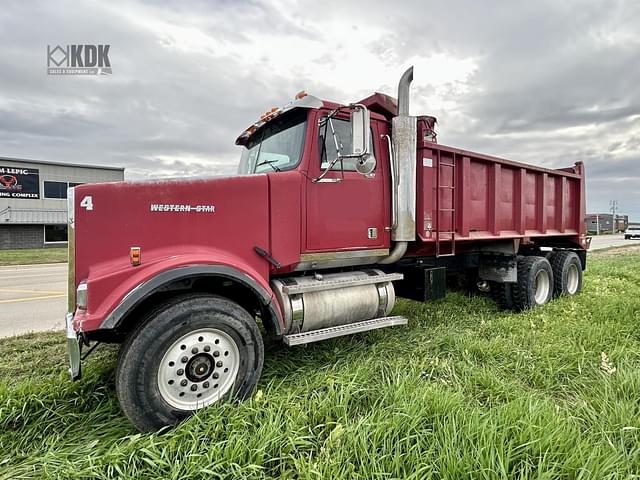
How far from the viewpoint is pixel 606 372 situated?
10.0 feet

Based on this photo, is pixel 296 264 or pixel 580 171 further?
pixel 580 171

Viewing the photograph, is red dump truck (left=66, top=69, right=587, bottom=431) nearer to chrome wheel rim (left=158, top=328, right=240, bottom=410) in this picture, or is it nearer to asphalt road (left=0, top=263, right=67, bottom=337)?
chrome wheel rim (left=158, top=328, right=240, bottom=410)

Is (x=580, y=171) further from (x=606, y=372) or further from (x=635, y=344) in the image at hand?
(x=606, y=372)

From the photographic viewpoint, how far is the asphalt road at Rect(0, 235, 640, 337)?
5.09m

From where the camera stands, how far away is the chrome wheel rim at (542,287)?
19.3 ft

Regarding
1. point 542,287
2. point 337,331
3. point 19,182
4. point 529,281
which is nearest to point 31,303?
point 337,331

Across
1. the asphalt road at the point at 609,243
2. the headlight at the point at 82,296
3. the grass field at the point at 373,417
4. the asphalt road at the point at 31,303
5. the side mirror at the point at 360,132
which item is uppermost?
the side mirror at the point at 360,132

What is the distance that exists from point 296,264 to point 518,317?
3377 mm

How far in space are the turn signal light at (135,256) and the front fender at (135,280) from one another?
0.16ft

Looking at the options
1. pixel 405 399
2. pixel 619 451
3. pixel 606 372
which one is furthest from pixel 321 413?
pixel 606 372

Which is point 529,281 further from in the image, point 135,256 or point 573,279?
point 135,256

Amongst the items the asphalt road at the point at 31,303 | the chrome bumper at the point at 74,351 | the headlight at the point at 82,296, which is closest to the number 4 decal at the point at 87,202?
the headlight at the point at 82,296

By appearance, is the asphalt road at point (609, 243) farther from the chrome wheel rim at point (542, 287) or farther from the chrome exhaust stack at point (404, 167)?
the chrome exhaust stack at point (404, 167)

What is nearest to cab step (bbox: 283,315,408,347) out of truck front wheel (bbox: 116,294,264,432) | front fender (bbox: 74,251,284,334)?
truck front wheel (bbox: 116,294,264,432)
